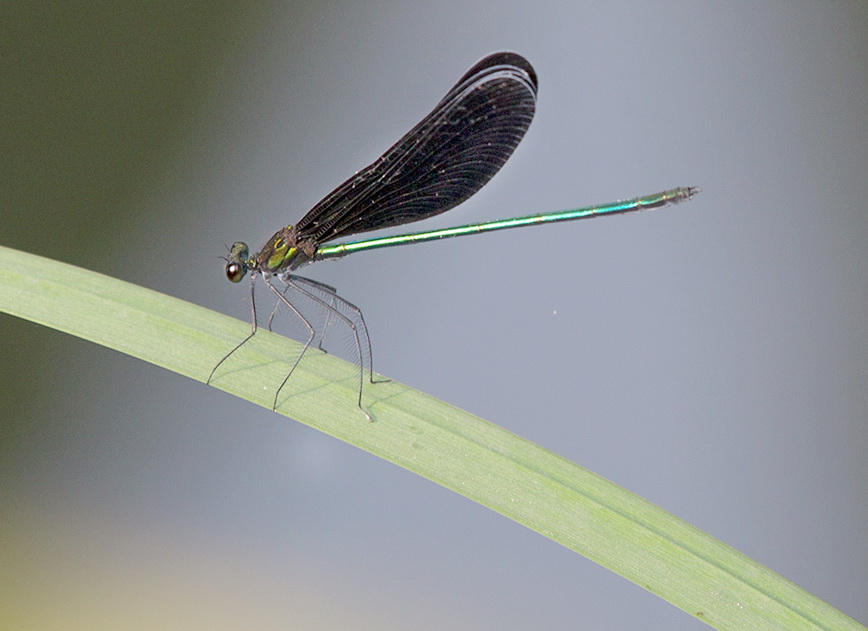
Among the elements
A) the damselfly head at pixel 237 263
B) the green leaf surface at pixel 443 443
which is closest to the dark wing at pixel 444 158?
the damselfly head at pixel 237 263

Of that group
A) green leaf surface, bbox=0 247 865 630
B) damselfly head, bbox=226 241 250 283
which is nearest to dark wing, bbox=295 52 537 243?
damselfly head, bbox=226 241 250 283

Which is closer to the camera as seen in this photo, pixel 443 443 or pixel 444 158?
pixel 443 443

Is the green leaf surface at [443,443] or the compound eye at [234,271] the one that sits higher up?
the green leaf surface at [443,443]

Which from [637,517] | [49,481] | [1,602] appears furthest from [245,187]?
[637,517]

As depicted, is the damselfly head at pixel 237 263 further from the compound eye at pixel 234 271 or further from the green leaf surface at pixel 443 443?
the green leaf surface at pixel 443 443

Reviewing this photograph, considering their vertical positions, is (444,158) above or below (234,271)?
above

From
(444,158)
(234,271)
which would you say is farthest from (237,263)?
(444,158)

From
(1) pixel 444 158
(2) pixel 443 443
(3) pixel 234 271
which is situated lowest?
(3) pixel 234 271

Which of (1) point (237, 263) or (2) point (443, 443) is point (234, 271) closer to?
(1) point (237, 263)
